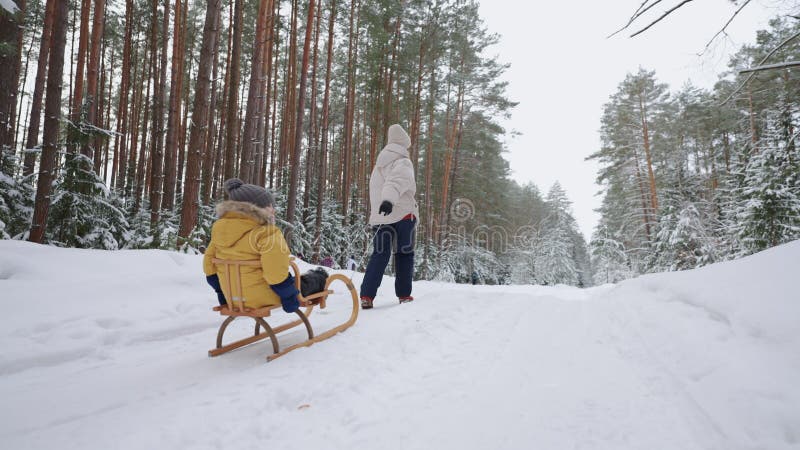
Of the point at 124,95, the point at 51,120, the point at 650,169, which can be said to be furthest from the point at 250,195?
the point at 650,169

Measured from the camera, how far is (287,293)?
2582mm

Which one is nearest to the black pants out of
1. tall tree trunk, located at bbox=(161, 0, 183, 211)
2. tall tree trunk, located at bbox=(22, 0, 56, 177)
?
tall tree trunk, located at bbox=(161, 0, 183, 211)

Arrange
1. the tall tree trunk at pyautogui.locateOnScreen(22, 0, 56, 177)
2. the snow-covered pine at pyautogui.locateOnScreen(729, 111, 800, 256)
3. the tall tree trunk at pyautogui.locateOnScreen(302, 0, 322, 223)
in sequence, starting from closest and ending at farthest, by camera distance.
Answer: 1. the tall tree trunk at pyautogui.locateOnScreen(22, 0, 56, 177)
2. the snow-covered pine at pyautogui.locateOnScreen(729, 111, 800, 256)
3. the tall tree trunk at pyautogui.locateOnScreen(302, 0, 322, 223)

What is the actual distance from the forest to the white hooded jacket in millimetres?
3895

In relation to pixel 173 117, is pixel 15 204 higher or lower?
lower

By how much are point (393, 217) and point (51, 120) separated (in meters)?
6.56

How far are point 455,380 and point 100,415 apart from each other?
77.7 inches

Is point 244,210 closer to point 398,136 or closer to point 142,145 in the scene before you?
point 398,136

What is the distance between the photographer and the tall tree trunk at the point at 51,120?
6074 millimetres

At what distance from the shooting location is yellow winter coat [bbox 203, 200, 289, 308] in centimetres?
250

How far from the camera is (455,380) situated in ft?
7.26

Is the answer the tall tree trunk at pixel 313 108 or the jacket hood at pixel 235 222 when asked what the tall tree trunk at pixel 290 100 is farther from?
the jacket hood at pixel 235 222

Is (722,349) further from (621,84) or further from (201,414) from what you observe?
(621,84)

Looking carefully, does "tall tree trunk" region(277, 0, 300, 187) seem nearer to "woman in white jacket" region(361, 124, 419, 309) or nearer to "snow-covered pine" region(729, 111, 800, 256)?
"woman in white jacket" region(361, 124, 419, 309)
